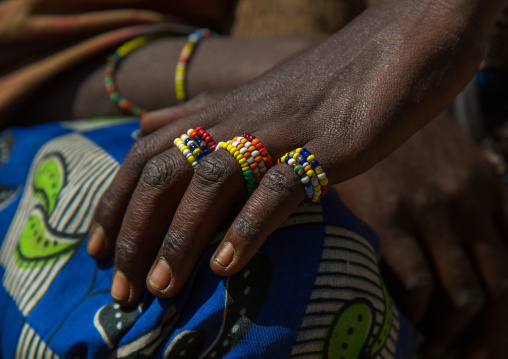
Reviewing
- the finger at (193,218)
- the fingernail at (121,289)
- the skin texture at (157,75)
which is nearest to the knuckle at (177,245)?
the finger at (193,218)

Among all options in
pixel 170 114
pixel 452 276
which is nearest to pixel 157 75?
pixel 170 114

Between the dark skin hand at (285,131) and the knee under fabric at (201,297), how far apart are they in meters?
0.05

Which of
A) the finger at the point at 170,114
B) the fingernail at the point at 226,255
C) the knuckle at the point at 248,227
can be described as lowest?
the fingernail at the point at 226,255

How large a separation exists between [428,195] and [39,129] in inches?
40.3

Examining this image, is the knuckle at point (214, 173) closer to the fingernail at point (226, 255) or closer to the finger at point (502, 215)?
the fingernail at point (226, 255)

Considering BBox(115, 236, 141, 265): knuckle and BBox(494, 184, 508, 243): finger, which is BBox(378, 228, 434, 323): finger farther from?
BBox(115, 236, 141, 265): knuckle

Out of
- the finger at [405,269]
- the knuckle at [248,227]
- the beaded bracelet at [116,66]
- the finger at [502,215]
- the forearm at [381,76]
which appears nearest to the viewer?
the knuckle at [248,227]

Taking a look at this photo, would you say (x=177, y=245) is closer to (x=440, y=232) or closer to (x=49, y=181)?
(x=49, y=181)

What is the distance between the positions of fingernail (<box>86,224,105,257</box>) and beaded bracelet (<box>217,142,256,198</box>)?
271 millimetres

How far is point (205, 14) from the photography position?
1.60 metres

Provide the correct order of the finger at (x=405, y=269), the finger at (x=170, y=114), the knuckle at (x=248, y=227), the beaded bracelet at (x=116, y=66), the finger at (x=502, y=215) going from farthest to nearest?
the beaded bracelet at (x=116, y=66) → the finger at (x=502, y=215) → the finger at (x=405, y=269) → the finger at (x=170, y=114) → the knuckle at (x=248, y=227)

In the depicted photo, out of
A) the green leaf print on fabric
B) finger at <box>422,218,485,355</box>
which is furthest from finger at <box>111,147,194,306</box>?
finger at <box>422,218,485,355</box>

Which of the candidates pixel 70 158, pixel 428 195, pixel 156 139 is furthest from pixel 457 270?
pixel 70 158

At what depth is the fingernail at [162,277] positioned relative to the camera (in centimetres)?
74
